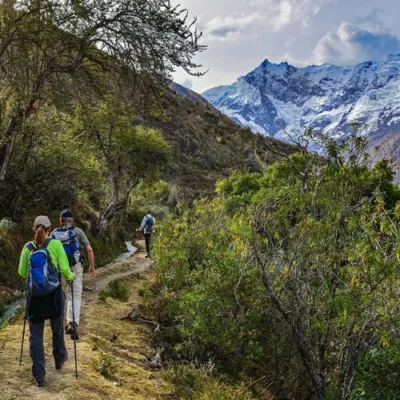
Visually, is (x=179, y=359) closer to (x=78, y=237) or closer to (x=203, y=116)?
(x=78, y=237)

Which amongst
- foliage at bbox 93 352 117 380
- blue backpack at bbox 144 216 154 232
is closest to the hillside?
blue backpack at bbox 144 216 154 232

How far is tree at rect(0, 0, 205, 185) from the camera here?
11109 millimetres

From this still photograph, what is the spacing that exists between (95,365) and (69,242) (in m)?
2.06

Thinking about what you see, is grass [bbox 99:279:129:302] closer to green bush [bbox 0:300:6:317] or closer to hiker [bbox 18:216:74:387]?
green bush [bbox 0:300:6:317]

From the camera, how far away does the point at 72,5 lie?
36.0 ft

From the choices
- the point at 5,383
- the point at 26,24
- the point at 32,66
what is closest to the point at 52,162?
the point at 32,66

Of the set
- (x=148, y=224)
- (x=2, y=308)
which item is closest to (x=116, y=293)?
(x=2, y=308)

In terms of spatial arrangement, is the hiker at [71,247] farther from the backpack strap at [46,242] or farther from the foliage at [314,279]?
the foliage at [314,279]

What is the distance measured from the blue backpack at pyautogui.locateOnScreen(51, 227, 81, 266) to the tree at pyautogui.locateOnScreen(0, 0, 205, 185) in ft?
18.1

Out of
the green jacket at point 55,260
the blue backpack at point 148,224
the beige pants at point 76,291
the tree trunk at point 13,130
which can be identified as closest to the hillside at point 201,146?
the blue backpack at point 148,224

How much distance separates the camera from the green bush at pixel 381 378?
6.73 metres

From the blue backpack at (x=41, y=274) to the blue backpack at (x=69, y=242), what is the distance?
1838mm

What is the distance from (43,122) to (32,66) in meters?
3.13

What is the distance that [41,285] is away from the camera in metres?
5.87
